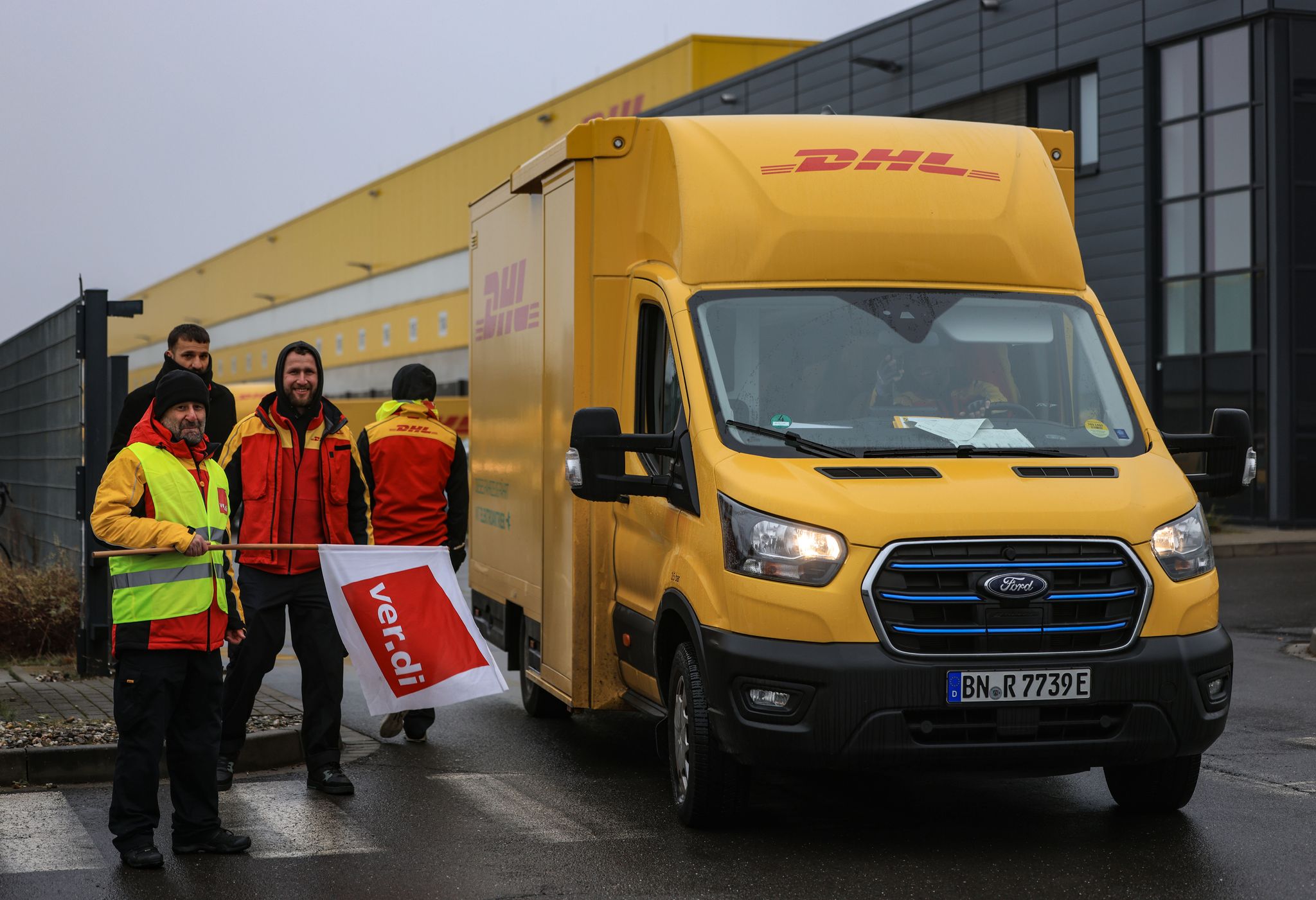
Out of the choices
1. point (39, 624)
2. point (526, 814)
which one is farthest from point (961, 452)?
point (39, 624)

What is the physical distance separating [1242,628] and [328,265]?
194ft

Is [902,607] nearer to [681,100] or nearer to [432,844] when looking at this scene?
[432,844]

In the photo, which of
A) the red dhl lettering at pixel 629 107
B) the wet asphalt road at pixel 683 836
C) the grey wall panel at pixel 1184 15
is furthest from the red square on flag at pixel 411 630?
the red dhl lettering at pixel 629 107

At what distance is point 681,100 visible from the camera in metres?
41.3

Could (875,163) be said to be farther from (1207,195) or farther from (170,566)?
(1207,195)

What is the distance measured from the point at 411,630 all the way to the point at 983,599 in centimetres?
275

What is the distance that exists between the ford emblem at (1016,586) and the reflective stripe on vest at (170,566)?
2873mm

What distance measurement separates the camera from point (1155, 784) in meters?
6.71

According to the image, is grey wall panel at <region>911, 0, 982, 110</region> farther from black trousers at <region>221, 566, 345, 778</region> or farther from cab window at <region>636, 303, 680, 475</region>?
black trousers at <region>221, 566, 345, 778</region>

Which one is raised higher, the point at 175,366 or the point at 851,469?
the point at 175,366

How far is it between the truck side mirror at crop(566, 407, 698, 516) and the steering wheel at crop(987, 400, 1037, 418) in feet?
4.16

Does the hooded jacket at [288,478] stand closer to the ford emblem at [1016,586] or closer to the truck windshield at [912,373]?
the truck windshield at [912,373]

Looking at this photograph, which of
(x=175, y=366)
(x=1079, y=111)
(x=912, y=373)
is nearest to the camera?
(x=912, y=373)

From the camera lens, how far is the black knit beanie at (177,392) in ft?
20.6
